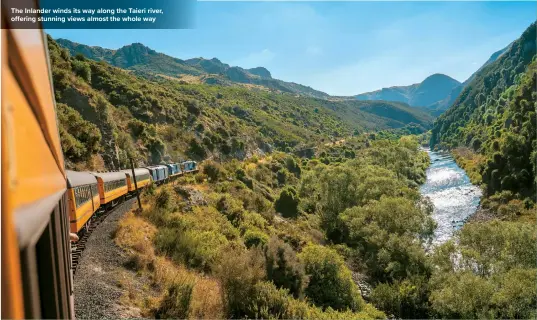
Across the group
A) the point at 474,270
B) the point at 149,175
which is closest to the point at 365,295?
the point at 474,270

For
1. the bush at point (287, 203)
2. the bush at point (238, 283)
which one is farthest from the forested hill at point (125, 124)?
the bush at point (238, 283)

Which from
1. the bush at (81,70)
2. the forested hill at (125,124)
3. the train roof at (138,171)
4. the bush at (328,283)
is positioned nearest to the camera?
the bush at (328,283)

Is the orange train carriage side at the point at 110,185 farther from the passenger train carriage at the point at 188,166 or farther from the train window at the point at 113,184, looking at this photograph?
the passenger train carriage at the point at 188,166

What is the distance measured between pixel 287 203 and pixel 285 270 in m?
28.2

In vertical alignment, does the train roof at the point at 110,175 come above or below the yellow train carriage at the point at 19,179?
below

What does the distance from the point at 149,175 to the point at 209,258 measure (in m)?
17.9

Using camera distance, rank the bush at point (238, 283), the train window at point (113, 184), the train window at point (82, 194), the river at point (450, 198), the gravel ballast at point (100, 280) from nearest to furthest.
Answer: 1. the gravel ballast at point (100, 280)
2. the bush at point (238, 283)
3. the train window at point (82, 194)
4. the train window at point (113, 184)
5. the river at point (450, 198)

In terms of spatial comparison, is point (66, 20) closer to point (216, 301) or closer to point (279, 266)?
point (216, 301)

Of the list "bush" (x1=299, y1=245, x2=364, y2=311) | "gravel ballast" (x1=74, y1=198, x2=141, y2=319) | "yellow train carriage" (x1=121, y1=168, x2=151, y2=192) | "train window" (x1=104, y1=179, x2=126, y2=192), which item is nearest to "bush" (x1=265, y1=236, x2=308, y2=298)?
"bush" (x1=299, y1=245, x2=364, y2=311)

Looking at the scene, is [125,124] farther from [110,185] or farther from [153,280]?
[153,280]

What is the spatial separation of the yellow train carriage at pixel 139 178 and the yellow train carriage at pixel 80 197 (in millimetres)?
9474

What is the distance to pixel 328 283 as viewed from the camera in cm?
2022

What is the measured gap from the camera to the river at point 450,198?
1656 inches

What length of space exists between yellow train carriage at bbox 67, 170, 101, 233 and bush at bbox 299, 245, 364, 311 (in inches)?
475
